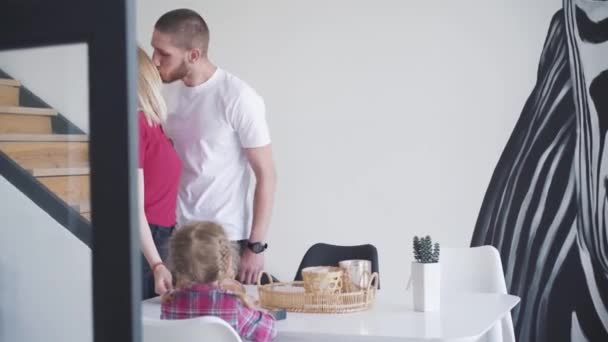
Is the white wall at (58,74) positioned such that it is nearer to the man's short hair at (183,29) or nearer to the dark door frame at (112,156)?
the dark door frame at (112,156)

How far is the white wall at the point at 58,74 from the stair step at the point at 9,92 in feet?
0.04

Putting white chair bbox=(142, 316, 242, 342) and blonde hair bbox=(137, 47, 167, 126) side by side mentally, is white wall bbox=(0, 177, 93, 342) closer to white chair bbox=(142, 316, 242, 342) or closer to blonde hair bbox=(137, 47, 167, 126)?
white chair bbox=(142, 316, 242, 342)

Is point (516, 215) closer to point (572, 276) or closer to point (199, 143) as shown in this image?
point (572, 276)

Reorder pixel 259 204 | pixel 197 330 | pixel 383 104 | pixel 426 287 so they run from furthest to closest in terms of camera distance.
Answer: pixel 383 104, pixel 259 204, pixel 426 287, pixel 197 330

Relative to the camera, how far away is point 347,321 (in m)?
2.37

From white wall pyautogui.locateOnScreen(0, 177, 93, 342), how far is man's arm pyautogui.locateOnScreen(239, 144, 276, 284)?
2.06 m

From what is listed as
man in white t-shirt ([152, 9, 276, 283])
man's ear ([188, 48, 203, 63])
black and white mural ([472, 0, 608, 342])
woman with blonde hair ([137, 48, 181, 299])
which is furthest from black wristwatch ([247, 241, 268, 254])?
black and white mural ([472, 0, 608, 342])

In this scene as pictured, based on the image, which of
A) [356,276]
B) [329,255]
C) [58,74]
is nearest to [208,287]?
[356,276]

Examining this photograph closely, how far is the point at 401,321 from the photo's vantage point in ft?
7.73

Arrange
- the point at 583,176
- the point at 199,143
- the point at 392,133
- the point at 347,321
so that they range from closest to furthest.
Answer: the point at 347,321
the point at 199,143
the point at 583,176
the point at 392,133

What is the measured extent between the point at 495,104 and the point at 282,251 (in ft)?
4.37

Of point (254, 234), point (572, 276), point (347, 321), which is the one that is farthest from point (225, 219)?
point (572, 276)

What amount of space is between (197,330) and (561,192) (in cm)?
260

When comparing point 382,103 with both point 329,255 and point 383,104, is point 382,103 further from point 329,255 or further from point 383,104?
point 329,255
